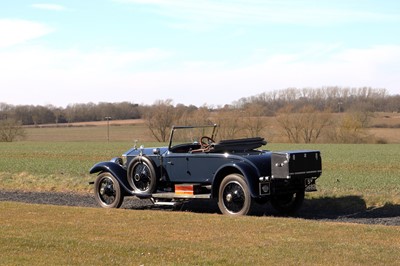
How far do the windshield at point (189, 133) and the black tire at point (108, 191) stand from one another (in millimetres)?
1417

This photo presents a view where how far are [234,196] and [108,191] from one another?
3077 millimetres

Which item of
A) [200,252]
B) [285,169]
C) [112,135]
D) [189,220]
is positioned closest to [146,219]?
[189,220]

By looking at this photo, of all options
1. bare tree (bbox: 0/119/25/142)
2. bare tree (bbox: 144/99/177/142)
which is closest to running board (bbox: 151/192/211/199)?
bare tree (bbox: 144/99/177/142)

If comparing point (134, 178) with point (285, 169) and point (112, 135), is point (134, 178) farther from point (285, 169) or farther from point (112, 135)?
point (112, 135)

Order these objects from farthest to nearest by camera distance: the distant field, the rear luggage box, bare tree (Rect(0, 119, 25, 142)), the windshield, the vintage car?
bare tree (Rect(0, 119, 25, 142)) < the distant field < the windshield < the vintage car < the rear luggage box

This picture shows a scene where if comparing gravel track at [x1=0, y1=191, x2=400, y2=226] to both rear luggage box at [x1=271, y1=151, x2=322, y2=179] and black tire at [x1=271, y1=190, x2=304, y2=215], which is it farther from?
rear luggage box at [x1=271, y1=151, x2=322, y2=179]

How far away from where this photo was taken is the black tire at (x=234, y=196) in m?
11.0

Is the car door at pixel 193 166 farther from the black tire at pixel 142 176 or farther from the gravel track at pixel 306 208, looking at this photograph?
the gravel track at pixel 306 208

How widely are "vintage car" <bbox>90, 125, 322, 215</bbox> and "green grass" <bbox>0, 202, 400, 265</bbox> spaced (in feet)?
2.56

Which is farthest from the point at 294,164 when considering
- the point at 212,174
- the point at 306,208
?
the point at 306,208

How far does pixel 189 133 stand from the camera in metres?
13.0

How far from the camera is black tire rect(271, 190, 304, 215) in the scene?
12312 mm

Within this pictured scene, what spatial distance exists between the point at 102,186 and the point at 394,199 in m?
5.98

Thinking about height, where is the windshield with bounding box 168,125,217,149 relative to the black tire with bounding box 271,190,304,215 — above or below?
above
